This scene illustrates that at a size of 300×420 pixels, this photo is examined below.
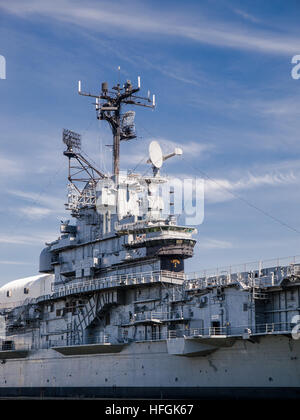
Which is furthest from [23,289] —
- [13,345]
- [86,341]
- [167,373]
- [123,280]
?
[167,373]

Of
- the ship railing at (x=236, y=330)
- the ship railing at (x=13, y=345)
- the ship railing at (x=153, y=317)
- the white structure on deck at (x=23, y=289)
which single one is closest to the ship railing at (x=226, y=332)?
the ship railing at (x=236, y=330)

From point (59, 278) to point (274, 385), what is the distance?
75.1ft

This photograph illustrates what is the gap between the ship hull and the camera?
35219 mm

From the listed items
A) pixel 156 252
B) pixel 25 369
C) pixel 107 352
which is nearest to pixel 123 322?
pixel 107 352

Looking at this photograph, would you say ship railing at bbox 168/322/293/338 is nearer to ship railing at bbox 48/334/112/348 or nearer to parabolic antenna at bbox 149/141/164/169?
ship railing at bbox 48/334/112/348

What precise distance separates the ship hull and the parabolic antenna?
517 inches

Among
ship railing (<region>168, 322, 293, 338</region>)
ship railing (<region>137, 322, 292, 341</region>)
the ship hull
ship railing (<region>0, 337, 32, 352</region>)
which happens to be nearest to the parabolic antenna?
ship railing (<region>137, 322, 292, 341</region>)

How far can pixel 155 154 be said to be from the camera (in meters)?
46.2

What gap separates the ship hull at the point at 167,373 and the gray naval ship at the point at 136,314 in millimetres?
70

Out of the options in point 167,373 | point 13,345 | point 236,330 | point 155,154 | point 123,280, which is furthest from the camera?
point 13,345

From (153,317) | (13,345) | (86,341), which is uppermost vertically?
(153,317)

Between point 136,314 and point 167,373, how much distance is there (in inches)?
205

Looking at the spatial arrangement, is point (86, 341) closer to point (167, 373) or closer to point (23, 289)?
point (167, 373)

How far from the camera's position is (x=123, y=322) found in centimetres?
4459
